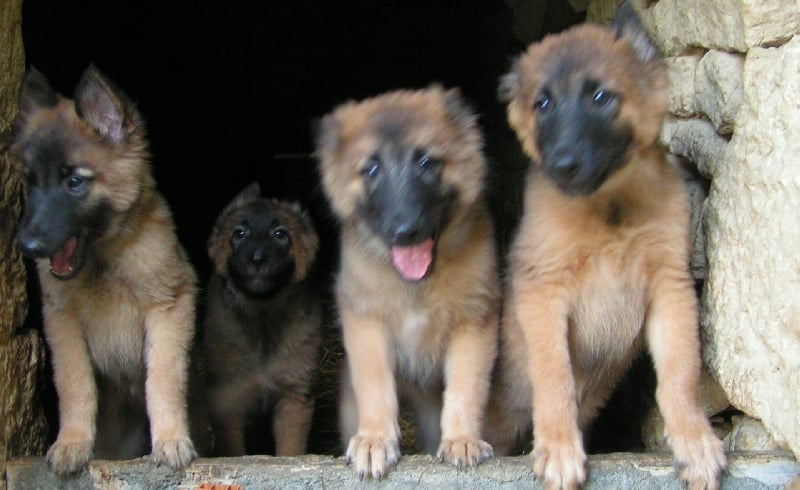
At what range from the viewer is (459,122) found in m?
4.05

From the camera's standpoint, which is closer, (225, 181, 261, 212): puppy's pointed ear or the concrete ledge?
the concrete ledge

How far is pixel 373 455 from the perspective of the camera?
11.9ft

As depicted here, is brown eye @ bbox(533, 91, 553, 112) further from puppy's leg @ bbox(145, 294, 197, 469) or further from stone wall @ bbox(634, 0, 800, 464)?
puppy's leg @ bbox(145, 294, 197, 469)

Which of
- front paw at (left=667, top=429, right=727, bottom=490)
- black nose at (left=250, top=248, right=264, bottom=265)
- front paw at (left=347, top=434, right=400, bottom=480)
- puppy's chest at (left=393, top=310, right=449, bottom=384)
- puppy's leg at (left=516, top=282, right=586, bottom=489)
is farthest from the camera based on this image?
black nose at (left=250, top=248, right=264, bottom=265)

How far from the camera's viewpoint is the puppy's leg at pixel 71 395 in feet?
12.1

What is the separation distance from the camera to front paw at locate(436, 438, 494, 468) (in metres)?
3.60

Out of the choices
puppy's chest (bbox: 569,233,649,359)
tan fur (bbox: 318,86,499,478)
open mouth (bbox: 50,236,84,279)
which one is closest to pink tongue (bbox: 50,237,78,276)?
open mouth (bbox: 50,236,84,279)

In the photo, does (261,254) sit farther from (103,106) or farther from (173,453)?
(173,453)

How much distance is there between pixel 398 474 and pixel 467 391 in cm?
50

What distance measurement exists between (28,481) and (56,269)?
84 centimetres

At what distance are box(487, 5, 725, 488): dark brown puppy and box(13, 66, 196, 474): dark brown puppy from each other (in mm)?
1468

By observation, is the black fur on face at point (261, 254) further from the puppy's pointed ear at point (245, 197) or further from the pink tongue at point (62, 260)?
the pink tongue at point (62, 260)

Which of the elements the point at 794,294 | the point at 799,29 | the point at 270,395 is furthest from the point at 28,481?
the point at 799,29

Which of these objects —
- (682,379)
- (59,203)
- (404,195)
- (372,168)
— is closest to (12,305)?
(59,203)
